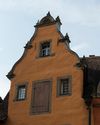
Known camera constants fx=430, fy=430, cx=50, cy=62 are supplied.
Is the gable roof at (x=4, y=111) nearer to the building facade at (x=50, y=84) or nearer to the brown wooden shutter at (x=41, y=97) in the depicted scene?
the building facade at (x=50, y=84)

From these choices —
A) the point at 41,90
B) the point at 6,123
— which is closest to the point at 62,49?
the point at 41,90

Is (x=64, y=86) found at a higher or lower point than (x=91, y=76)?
lower

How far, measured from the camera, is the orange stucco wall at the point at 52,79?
2923 centimetres

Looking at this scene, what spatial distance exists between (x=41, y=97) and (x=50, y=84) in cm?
114

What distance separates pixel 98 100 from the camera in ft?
95.8

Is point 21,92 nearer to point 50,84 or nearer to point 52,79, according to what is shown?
point 50,84

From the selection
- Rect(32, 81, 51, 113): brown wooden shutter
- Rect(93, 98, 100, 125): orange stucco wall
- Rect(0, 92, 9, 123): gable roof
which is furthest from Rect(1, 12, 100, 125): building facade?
Rect(0, 92, 9, 123): gable roof

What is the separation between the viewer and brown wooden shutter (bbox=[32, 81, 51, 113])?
30453 mm

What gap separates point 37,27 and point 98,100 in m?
8.35

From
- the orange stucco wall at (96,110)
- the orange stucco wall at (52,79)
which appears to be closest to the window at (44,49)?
the orange stucco wall at (52,79)

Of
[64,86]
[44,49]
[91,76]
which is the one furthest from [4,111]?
[91,76]

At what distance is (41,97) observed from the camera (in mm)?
30922

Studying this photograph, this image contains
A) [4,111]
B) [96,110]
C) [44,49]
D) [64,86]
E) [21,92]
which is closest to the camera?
[96,110]

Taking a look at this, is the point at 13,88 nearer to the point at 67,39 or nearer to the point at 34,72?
the point at 34,72
